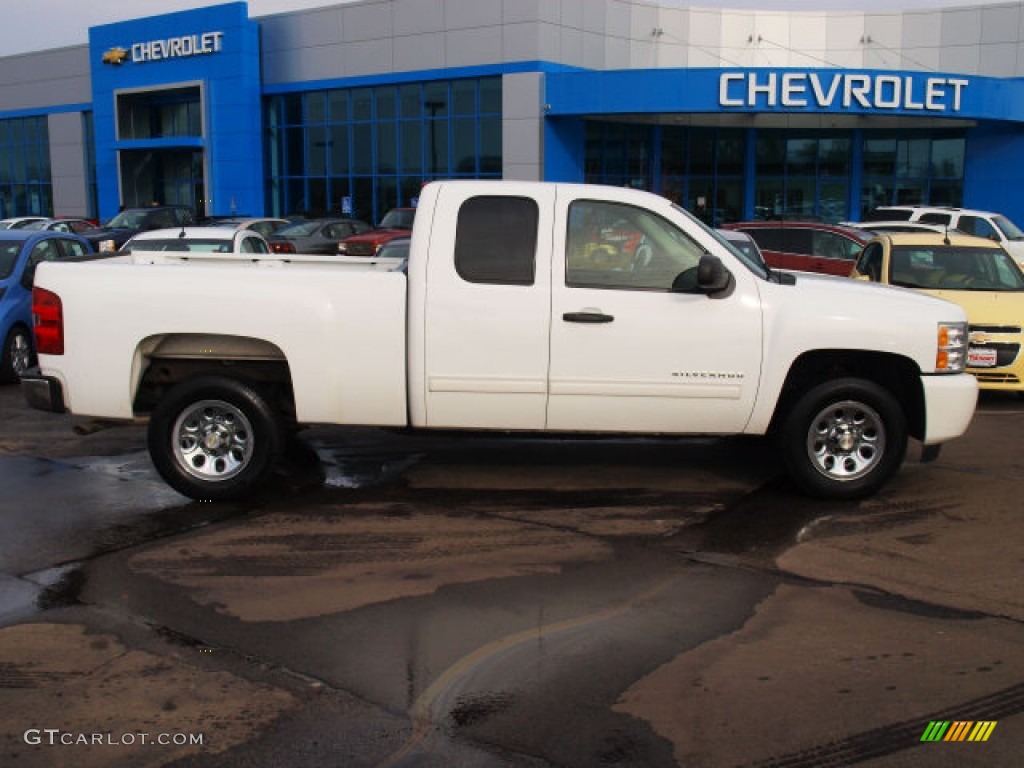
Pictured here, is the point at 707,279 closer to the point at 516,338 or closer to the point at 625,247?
the point at 625,247

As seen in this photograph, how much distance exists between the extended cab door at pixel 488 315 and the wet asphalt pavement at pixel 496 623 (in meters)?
0.72

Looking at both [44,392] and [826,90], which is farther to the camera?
[826,90]

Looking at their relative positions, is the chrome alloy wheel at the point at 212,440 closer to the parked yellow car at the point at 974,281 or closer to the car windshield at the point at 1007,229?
the parked yellow car at the point at 974,281

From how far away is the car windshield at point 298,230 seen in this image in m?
24.5

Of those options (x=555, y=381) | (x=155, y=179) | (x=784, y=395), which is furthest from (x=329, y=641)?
(x=155, y=179)

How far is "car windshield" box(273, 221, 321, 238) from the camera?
24.5 m

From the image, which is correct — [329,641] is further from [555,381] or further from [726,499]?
[726,499]

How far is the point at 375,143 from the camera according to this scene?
121ft

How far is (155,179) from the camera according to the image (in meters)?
44.5

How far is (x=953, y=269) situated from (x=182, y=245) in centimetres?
917

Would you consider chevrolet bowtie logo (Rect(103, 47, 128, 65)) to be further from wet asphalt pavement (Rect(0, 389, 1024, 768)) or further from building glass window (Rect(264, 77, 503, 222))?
wet asphalt pavement (Rect(0, 389, 1024, 768))

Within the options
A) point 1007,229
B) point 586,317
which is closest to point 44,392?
point 586,317

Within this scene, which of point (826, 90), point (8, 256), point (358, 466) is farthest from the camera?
point (826, 90)

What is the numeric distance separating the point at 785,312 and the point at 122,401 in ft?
14.4
